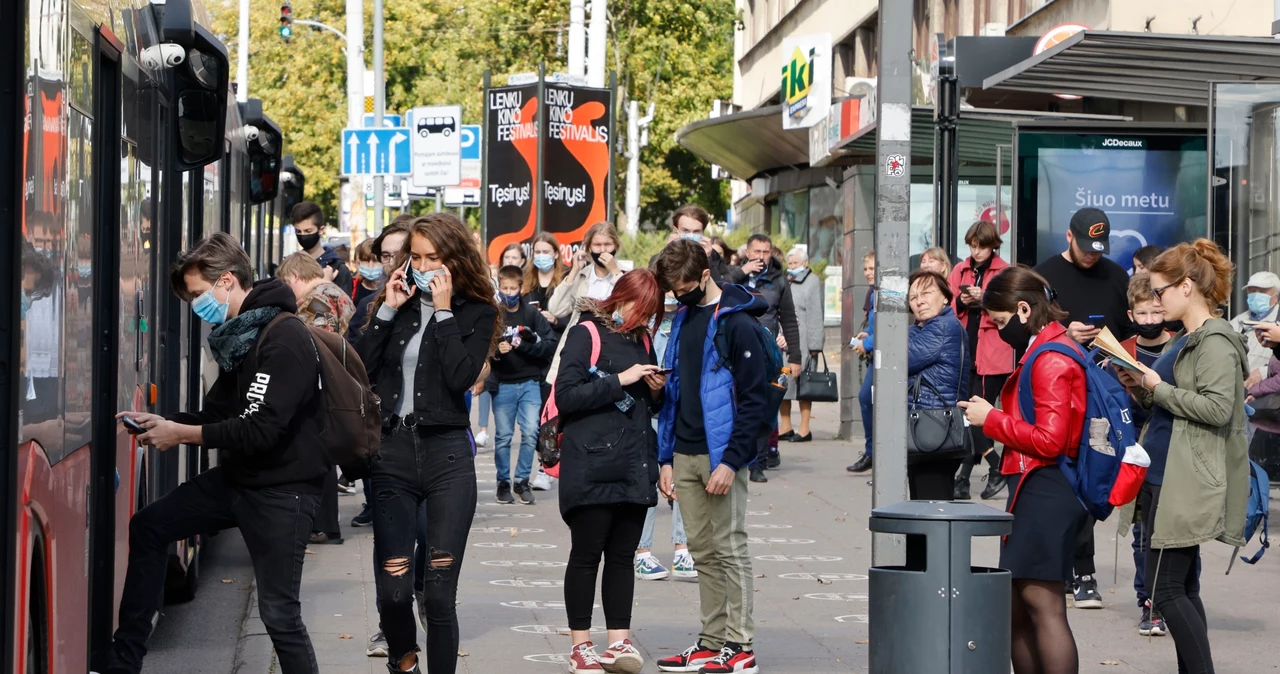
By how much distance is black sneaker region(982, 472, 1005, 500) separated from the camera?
13047 mm

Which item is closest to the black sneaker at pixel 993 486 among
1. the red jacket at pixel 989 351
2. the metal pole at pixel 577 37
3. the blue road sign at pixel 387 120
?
the red jacket at pixel 989 351

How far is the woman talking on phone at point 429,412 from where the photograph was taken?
20.7ft

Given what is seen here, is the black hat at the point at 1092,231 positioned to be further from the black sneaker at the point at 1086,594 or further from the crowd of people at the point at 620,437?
the black sneaker at the point at 1086,594

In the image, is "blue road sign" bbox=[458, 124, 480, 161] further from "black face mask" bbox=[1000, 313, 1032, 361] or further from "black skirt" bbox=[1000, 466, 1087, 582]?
"black skirt" bbox=[1000, 466, 1087, 582]

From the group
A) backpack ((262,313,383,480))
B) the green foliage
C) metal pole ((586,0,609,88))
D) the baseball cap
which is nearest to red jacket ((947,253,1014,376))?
the baseball cap

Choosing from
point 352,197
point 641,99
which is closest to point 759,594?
point 352,197

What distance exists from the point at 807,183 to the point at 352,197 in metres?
19.4

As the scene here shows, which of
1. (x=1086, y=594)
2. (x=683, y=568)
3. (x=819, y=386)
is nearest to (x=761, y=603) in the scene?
(x=683, y=568)

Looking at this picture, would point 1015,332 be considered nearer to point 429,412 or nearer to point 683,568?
point 429,412

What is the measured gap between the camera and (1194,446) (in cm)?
677

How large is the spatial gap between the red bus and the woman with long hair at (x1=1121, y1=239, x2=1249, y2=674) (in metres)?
3.71

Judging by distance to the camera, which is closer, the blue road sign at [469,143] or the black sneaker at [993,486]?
the black sneaker at [993,486]

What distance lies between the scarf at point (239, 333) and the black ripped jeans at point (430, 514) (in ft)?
2.17

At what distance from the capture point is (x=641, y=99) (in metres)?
Result: 48.8
